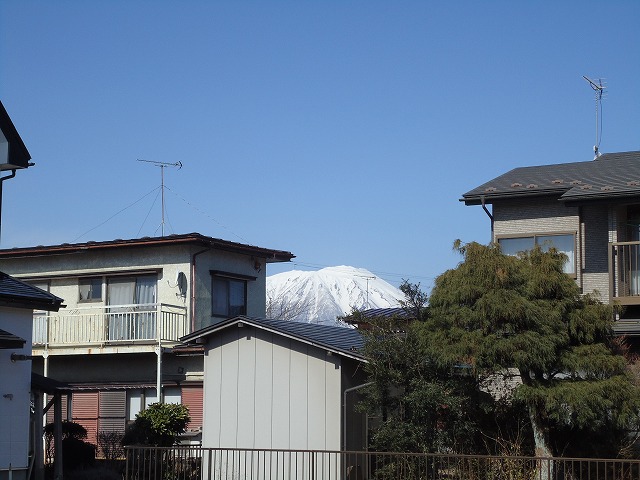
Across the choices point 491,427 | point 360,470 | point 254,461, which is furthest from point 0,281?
point 491,427

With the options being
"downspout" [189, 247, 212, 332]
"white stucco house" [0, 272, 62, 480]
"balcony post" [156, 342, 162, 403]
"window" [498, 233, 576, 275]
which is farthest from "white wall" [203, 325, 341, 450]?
"downspout" [189, 247, 212, 332]

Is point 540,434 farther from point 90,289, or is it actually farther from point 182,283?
point 90,289

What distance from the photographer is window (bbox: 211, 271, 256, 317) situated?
3062cm

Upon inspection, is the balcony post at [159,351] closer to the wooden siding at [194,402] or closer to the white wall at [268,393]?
the wooden siding at [194,402]

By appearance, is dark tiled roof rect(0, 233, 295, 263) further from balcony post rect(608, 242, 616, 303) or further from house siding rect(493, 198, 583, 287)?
balcony post rect(608, 242, 616, 303)

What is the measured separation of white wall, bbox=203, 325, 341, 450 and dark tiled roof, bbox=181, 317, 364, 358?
26 cm

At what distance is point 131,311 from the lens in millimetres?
29859

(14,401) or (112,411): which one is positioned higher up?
(14,401)

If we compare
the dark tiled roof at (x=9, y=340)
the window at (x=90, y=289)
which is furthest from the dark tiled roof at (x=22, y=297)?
the window at (x=90, y=289)

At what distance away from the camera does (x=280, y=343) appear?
1931cm

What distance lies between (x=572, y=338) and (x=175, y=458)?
24.8ft

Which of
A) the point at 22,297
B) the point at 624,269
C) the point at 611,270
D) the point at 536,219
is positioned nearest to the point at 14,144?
the point at 22,297

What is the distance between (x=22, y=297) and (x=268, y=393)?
5288mm

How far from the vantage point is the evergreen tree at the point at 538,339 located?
51.1 ft
